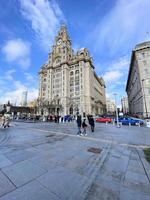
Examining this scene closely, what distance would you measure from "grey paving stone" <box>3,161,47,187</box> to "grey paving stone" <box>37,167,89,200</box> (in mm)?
313

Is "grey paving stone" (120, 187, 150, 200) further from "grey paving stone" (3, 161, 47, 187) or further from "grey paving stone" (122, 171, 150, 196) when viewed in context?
"grey paving stone" (3, 161, 47, 187)

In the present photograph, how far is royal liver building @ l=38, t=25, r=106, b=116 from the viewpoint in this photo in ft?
238

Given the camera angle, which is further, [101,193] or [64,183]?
[64,183]

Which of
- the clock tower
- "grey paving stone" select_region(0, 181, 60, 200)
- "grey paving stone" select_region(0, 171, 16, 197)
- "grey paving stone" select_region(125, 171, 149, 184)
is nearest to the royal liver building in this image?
the clock tower

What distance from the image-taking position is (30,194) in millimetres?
2771

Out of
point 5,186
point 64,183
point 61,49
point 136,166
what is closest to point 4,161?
point 5,186

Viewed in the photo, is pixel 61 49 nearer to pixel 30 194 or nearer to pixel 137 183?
pixel 137 183

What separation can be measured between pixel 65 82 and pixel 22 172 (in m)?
75.0

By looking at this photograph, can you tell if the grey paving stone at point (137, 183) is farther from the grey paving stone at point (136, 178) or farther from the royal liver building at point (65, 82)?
the royal liver building at point (65, 82)

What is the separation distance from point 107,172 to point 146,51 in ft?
164

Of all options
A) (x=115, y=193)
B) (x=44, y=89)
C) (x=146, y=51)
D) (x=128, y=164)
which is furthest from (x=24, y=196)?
(x=44, y=89)

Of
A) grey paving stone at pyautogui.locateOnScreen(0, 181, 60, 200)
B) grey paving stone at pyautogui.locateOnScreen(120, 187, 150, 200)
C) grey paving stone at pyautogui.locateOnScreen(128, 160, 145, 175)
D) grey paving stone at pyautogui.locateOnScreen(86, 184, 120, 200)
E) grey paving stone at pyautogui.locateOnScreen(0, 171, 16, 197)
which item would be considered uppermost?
grey paving stone at pyautogui.locateOnScreen(0, 171, 16, 197)

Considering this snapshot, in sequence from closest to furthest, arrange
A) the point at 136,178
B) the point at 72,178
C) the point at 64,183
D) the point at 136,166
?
1. the point at 64,183
2. the point at 72,178
3. the point at 136,178
4. the point at 136,166

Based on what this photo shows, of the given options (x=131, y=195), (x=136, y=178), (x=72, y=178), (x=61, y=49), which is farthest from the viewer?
(x=61, y=49)
